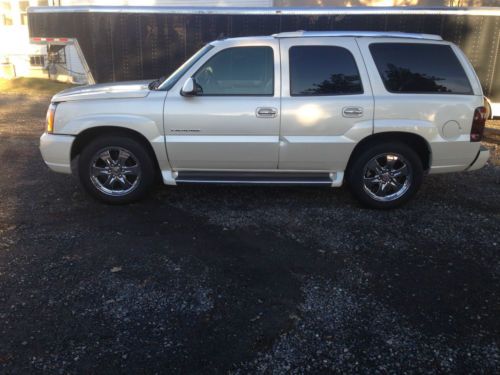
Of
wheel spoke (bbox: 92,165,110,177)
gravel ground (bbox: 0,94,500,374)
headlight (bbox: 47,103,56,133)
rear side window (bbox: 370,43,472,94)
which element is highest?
rear side window (bbox: 370,43,472,94)

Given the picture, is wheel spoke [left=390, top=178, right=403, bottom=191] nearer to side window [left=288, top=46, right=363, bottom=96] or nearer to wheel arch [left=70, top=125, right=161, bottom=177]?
side window [left=288, top=46, right=363, bottom=96]

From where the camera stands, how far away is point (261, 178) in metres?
5.26

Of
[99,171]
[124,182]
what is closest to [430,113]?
[124,182]

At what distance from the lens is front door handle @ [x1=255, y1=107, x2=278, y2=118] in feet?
16.5

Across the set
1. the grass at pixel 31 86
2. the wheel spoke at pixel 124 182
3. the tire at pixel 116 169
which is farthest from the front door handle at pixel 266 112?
the grass at pixel 31 86

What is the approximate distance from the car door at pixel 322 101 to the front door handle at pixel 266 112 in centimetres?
9

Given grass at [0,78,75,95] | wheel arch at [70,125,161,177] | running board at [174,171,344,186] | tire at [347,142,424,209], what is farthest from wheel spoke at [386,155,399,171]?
grass at [0,78,75,95]

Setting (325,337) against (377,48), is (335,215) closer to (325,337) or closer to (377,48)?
(377,48)

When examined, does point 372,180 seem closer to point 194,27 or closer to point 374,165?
point 374,165

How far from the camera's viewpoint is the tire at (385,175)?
17.0ft

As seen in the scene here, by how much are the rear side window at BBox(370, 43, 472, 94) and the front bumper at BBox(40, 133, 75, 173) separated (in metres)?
3.45

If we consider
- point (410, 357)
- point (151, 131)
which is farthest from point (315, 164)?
point (410, 357)

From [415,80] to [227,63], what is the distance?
2.03 metres

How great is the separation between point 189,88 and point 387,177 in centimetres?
236
